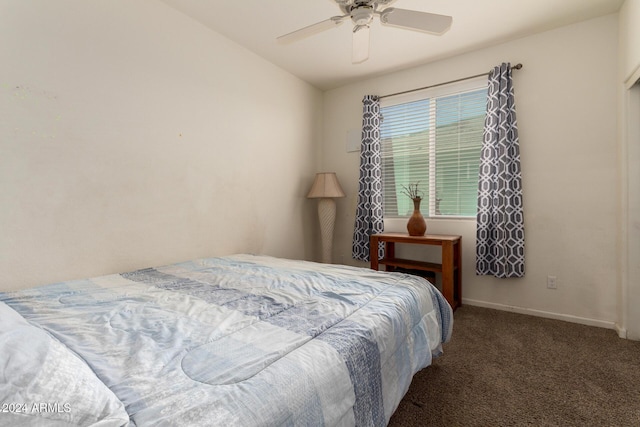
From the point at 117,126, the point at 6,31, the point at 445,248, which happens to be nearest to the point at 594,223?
the point at 445,248

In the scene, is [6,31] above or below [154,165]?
above

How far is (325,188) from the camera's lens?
3.40 m

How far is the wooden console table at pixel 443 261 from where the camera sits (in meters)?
2.64

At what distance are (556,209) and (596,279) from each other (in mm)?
637

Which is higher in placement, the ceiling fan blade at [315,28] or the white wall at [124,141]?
the ceiling fan blade at [315,28]

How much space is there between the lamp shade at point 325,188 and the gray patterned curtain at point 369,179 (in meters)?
0.30

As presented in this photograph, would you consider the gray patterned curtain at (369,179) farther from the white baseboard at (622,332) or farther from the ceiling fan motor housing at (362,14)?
the white baseboard at (622,332)

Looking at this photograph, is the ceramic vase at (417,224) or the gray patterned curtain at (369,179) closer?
the ceramic vase at (417,224)

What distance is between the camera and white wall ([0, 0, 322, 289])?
5.28 feet

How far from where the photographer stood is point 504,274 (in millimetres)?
2699

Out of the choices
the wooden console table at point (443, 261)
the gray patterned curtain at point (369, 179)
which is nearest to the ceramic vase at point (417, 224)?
the wooden console table at point (443, 261)

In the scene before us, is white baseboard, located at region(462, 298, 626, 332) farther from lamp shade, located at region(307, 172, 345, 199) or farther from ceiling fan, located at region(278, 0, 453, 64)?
ceiling fan, located at region(278, 0, 453, 64)

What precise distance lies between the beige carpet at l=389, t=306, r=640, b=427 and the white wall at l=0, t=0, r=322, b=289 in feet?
6.47

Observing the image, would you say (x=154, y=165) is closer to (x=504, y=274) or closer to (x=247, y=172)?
(x=247, y=172)
